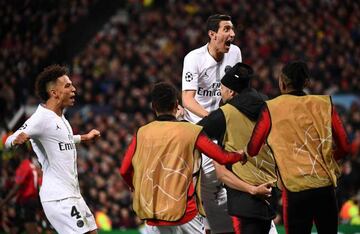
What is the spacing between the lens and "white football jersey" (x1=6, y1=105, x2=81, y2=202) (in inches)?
332

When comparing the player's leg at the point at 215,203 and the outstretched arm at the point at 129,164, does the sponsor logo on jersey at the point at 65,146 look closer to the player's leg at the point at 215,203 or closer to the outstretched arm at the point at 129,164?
the outstretched arm at the point at 129,164

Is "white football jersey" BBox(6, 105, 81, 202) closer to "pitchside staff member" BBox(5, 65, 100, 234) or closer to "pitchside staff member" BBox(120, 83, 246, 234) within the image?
"pitchside staff member" BBox(5, 65, 100, 234)

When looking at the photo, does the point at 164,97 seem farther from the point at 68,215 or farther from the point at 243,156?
the point at 68,215

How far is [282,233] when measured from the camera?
11414mm

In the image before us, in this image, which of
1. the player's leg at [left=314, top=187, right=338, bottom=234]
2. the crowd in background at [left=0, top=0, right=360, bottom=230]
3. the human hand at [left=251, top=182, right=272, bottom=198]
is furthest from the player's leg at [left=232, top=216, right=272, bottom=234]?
the crowd in background at [left=0, top=0, right=360, bottom=230]

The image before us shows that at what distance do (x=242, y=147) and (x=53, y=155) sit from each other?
1896 mm

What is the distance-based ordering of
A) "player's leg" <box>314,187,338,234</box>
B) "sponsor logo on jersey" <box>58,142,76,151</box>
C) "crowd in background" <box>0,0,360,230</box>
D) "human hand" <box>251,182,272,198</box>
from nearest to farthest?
1. "human hand" <box>251,182,272,198</box>
2. "player's leg" <box>314,187,338,234</box>
3. "sponsor logo on jersey" <box>58,142,76,151</box>
4. "crowd in background" <box>0,0,360,230</box>

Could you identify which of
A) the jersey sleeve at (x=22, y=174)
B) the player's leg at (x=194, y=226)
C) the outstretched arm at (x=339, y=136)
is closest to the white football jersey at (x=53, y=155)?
the player's leg at (x=194, y=226)

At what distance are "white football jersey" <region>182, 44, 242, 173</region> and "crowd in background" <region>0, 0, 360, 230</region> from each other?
338 inches

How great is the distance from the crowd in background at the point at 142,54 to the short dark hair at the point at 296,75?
10435 mm

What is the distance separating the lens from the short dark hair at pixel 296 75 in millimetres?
7727

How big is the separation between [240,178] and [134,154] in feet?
3.44

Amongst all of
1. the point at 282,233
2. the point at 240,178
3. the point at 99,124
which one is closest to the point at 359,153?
the point at 282,233

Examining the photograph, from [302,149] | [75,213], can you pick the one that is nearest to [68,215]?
[75,213]
